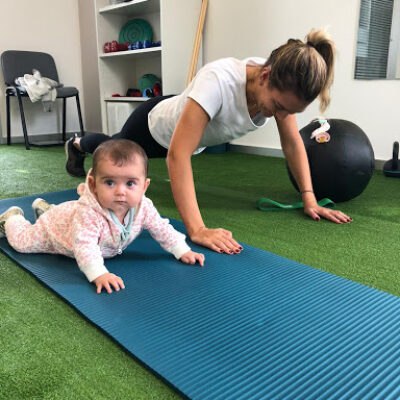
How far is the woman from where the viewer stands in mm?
1262

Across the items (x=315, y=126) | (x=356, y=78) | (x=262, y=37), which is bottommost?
(x=315, y=126)

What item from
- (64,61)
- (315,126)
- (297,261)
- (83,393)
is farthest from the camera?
(64,61)

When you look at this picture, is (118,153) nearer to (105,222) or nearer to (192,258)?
(105,222)

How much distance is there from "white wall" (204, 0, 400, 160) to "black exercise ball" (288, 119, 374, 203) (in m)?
1.13

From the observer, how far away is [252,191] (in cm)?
239

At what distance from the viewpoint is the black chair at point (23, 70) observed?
4078 millimetres

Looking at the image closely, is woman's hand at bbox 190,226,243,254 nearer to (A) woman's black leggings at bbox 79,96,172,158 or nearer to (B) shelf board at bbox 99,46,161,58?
(A) woman's black leggings at bbox 79,96,172,158

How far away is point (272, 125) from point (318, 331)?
295 cm

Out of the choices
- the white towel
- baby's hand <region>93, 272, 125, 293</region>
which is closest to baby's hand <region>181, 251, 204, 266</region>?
baby's hand <region>93, 272, 125, 293</region>

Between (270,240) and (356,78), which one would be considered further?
(356,78)

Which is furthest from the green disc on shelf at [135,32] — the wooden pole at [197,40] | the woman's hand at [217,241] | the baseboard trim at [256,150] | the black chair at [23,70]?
the woman's hand at [217,241]

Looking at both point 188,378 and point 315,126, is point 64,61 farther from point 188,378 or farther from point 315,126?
point 188,378

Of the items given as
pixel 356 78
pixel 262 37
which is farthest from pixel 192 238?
pixel 262 37

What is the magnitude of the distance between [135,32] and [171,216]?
10.4 ft
